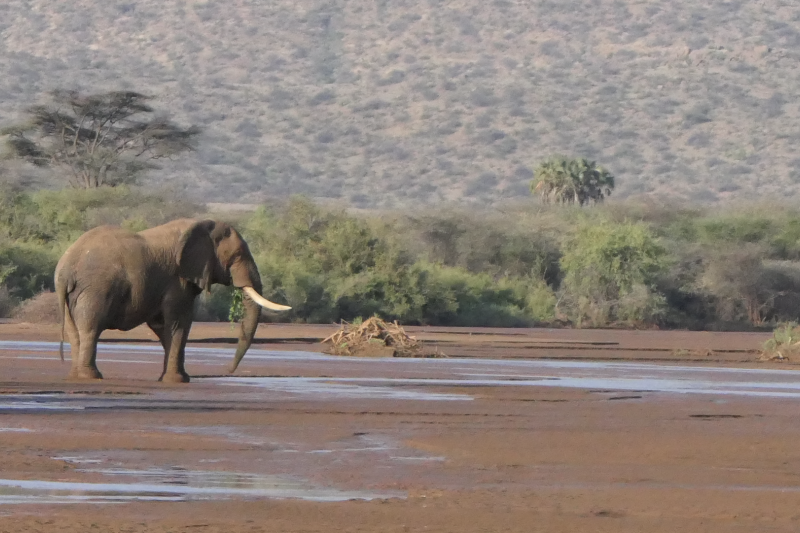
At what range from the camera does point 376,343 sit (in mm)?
29578

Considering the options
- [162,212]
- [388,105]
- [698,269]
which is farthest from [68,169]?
[388,105]

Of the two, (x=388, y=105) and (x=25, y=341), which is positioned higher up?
(x=388, y=105)

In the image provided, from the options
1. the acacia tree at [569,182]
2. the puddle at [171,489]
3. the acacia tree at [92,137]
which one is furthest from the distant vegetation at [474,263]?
the puddle at [171,489]

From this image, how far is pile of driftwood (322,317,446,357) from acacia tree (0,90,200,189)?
3442 centimetres

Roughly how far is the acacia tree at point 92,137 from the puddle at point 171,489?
51.8 meters

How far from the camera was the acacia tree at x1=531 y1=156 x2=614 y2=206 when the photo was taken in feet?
247

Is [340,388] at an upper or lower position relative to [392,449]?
lower

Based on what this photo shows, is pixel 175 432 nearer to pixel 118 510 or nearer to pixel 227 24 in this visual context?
pixel 118 510

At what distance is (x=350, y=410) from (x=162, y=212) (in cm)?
3989

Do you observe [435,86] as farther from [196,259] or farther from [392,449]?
[392,449]

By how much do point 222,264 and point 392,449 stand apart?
7711mm

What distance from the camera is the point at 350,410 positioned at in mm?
17359

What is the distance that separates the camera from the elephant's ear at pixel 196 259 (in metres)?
20.8

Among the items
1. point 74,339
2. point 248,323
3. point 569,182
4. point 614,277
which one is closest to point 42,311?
point 74,339
